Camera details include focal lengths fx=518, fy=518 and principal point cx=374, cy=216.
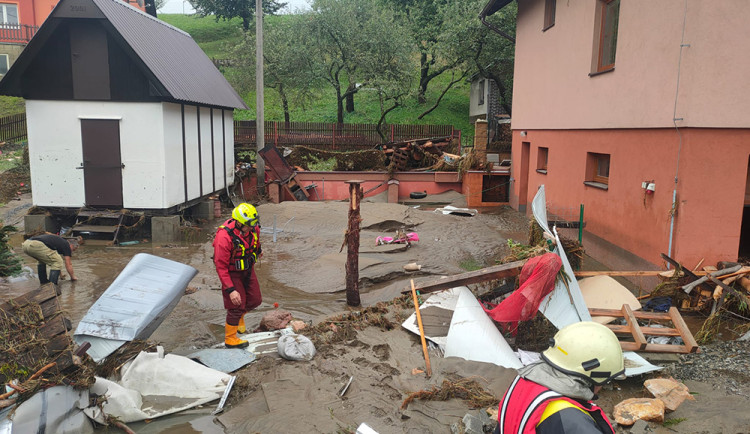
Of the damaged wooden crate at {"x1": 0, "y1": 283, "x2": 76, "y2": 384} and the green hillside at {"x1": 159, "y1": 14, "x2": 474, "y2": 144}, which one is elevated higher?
the green hillside at {"x1": 159, "y1": 14, "x2": 474, "y2": 144}

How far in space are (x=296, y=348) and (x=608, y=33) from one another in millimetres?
8146

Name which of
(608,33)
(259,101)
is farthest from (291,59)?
(608,33)

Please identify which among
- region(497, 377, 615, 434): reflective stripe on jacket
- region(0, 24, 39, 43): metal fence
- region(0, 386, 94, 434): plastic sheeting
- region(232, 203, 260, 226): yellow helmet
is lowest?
region(0, 386, 94, 434): plastic sheeting

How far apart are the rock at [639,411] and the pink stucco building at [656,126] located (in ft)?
11.2

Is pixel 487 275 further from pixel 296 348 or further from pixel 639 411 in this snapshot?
pixel 296 348

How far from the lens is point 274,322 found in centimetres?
655

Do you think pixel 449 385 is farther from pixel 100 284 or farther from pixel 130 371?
pixel 100 284

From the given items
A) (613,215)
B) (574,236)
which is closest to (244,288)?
(613,215)

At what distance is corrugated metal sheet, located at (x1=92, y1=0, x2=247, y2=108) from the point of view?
11.6m

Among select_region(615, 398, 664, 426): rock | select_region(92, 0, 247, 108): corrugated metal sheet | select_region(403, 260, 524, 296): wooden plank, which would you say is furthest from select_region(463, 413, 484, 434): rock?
select_region(92, 0, 247, 108): corrugated metal sheet

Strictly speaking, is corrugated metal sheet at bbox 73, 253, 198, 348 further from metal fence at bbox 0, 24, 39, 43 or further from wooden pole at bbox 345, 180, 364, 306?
metal fence at bbox 0, 24, 39, 43

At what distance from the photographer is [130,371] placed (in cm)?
482

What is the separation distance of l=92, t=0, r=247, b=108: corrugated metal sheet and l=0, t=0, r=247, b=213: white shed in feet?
0.19

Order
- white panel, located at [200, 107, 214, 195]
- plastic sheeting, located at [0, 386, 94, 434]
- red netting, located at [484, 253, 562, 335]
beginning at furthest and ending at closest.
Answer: white panel, located at [200, 107, 214, 195] < red netting, located at [484, 253, 562, 335] < plastic sheeting, located at [0, 386, 94, 434]
